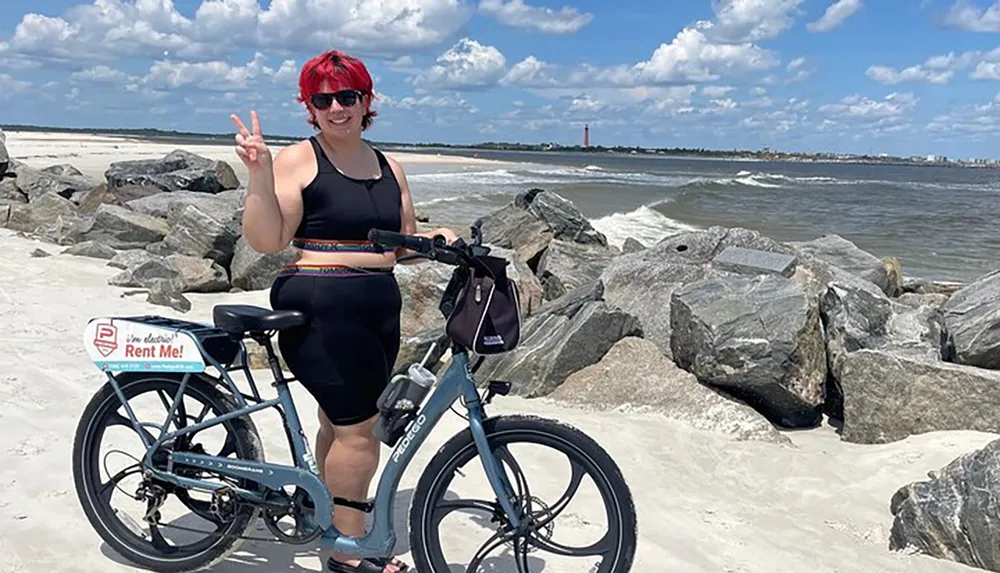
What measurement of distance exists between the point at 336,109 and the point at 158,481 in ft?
5.57

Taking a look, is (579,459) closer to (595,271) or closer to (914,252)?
(595,271)

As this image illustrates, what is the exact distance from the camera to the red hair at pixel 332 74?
10.9 ft

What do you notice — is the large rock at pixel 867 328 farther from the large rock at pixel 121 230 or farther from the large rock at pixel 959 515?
the large rock at pixel 121 230

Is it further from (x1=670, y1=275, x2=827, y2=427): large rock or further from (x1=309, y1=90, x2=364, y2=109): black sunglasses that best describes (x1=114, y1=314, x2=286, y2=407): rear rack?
(x1=670, y1=275, x2=827, y2=427): large rock

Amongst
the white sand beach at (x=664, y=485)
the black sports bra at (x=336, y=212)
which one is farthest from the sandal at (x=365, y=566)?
the black sports bra at (x=336, y=212)

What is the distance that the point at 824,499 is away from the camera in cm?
500

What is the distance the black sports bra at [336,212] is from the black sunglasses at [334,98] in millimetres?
167

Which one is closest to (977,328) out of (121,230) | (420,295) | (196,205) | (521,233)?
(420,295)

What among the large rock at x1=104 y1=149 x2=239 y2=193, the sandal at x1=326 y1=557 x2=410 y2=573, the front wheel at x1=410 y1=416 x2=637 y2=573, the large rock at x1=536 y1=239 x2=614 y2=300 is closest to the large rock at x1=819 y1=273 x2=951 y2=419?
the large rock at x1=536 y1=239 x2=614 y2=300

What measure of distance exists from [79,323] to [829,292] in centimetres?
647

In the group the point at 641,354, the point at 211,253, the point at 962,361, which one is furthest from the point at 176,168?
the point at 962,361

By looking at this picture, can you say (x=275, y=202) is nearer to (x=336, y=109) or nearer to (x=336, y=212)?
(x=336, y=212)

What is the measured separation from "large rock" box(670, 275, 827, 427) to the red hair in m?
3.77

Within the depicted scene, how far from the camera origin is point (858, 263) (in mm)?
11297
